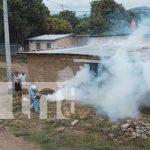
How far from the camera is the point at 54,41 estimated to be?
35594 millimetres

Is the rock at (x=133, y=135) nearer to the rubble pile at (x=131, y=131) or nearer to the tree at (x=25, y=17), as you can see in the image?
the rubble pile at (x=131, y=131)

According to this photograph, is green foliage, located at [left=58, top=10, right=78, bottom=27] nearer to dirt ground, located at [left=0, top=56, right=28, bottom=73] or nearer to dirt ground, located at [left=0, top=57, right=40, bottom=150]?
dirt ground, located at [left=0, top=56, right=28, bottom=73]

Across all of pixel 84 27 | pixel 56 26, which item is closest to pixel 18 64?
pixel 56 26

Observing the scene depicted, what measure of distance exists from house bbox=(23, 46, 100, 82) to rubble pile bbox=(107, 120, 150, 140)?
Result: 5749mm

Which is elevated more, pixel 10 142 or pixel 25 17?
pixel 25 17

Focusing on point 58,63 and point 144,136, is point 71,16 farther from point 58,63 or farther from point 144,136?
point 144,136

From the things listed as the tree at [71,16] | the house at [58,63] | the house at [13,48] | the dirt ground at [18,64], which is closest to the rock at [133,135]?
the house at [58,63]

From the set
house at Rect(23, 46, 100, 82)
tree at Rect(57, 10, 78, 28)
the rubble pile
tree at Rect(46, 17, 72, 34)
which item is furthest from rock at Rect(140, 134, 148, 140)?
tree at Rect(57, 10, 78, 28)

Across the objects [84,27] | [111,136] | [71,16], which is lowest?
[111,136]

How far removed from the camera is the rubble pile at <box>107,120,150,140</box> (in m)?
12.4

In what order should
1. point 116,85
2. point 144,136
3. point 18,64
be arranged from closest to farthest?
point 144,136
point 116,85
point 18,64

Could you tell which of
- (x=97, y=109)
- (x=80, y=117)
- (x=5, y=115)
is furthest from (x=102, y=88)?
(x=5, y=115)

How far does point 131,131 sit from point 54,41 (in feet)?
78.0

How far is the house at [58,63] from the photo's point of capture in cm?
1878
